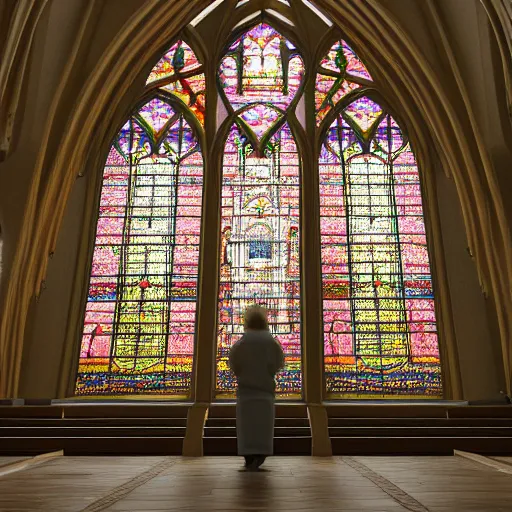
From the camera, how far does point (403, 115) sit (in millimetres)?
10555

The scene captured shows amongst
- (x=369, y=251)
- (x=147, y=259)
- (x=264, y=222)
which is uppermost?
(x=264, y=222)

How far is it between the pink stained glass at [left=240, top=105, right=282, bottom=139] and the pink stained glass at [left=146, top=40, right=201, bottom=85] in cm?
125

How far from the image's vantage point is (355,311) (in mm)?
9523

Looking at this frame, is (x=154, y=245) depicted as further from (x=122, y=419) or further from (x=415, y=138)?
(x=415, y=138)

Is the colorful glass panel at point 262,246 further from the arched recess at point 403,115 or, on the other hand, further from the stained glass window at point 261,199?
the arched recess at point 403,115

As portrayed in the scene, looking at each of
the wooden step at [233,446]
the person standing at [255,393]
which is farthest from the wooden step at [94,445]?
the person standing at [255,393]

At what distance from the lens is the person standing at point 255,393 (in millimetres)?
4277

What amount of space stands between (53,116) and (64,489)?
6.50 m

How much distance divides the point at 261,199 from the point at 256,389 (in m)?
6.09

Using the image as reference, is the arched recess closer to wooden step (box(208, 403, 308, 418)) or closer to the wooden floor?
wooden step (box(208, 403, 308, 418))

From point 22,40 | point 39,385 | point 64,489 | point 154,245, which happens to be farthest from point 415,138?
point 64,489

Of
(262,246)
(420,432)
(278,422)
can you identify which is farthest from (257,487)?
(262,246)

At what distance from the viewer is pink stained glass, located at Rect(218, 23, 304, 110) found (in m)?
11.0

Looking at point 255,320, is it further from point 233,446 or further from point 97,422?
point 97,422
